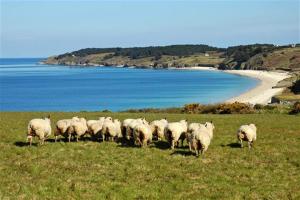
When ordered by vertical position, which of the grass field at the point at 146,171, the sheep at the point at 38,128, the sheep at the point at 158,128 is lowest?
the grass field at the point at 146,171

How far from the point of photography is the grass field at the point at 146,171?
54.6 feet

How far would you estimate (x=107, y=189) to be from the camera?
17.1 metres

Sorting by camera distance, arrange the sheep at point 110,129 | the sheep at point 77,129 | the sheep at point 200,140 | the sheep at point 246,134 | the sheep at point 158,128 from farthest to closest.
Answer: the sheep at point 158,128 → the sheep at point 110,129 → the sheep at point 77,129 → the sheep at point 246,134 → the sheep at point 200,140

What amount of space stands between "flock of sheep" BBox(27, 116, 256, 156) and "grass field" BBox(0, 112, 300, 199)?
2.14 ft

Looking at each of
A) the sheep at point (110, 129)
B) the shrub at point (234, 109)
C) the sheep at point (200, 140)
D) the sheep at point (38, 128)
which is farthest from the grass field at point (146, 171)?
the shrub at point (234, 109)

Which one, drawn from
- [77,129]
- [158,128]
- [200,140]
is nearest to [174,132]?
[200,140]

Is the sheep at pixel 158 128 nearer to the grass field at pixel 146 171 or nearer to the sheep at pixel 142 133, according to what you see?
the grass field at pixel 146 171

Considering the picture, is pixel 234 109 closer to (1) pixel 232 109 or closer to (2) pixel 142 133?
→ (1) pixel 232 109

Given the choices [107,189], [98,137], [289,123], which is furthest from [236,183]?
[289,123]

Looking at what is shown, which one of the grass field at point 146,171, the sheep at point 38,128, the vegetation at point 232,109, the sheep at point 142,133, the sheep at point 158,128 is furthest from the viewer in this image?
the vegetation at point 232,109

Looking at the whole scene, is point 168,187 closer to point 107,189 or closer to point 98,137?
point 107,189

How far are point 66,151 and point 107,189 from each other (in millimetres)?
7734

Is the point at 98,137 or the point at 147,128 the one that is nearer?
the point at 147,128

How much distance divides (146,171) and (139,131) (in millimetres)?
5722
